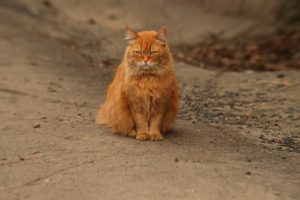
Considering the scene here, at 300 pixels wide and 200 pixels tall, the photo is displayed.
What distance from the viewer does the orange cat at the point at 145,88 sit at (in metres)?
6.62

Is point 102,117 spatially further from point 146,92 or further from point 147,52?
point 147,52

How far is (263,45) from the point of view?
13.1 meters

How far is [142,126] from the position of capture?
6.74 meters

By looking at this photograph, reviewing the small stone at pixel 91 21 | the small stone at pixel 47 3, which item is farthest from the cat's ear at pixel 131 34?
the small stone at pixel 47 3

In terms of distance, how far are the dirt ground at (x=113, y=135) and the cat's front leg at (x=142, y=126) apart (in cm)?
19

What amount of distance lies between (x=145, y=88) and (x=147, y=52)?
359mm

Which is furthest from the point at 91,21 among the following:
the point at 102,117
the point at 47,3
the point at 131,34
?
the point at 131,34

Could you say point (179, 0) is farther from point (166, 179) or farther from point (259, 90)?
point (166, 179)

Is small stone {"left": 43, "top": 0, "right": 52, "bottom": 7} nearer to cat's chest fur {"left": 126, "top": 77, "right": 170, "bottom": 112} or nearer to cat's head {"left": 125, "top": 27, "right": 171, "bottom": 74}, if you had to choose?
cat's head {"left": 125, "top": 27, "right": 171, "bottom": 74}

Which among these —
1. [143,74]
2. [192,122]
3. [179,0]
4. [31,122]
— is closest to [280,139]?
[192,122]

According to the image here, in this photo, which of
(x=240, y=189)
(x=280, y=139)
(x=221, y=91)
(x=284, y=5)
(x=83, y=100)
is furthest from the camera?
(x=284, y=5)

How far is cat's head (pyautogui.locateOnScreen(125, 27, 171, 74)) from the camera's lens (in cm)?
659

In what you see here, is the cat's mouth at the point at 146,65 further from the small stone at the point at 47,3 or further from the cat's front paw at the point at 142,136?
the small stone at the point at 47,3

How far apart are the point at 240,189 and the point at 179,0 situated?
1045cm
